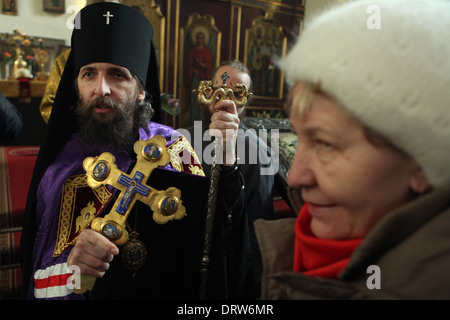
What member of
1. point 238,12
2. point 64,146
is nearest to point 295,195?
point 64,146

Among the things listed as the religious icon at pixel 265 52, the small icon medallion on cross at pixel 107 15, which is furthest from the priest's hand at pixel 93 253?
the religious icon at pixel 265 52

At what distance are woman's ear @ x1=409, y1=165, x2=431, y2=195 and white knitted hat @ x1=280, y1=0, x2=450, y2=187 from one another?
0.02m

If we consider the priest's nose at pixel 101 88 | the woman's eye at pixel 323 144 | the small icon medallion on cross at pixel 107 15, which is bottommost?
the woman's eye at pixel 323 144

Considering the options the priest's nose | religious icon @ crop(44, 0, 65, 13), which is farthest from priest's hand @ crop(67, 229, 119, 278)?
religious icon @ crop(44, 0, 65, 13)

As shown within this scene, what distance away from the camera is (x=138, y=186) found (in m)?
1.14

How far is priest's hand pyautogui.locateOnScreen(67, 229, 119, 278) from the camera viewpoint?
1.04 m

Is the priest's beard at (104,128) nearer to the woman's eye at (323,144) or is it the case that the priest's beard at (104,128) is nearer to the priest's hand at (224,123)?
the priest's hand at (224,123)

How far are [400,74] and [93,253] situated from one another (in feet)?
3.30

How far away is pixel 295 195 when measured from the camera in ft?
3.24

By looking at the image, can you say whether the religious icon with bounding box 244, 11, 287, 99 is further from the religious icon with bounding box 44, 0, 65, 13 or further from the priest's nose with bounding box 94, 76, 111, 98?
the priest's nose with bounding box 94, 76, 111, 98

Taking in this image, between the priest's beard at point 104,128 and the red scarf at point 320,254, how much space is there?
1106 millimetres

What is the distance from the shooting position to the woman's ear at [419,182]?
674 millimetres

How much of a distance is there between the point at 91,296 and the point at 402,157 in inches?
50.4

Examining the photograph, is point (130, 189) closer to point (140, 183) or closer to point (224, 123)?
point (140, 183)
